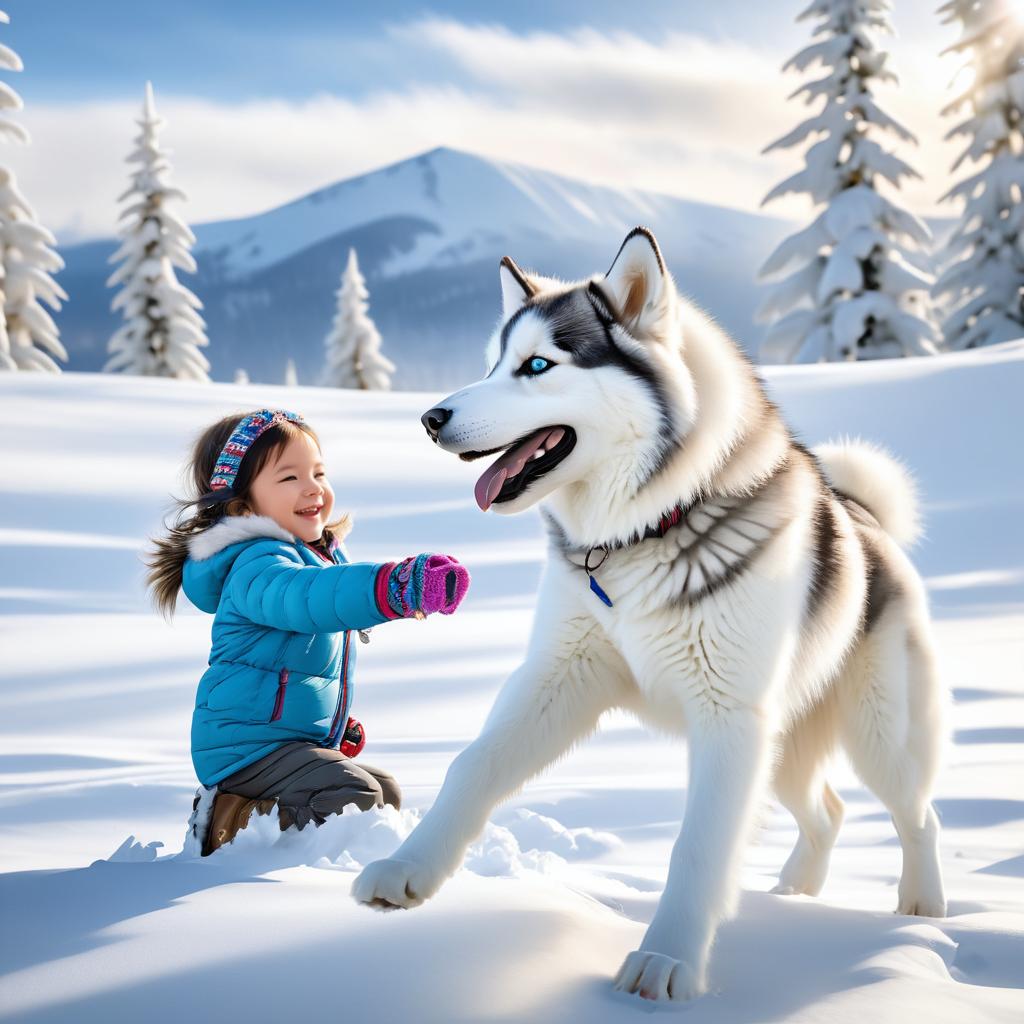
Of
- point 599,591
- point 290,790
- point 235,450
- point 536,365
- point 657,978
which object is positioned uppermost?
point 536,365

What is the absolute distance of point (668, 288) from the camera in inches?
87.2

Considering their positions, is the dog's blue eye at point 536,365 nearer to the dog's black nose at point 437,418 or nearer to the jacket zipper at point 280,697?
the dog's black nose at point 437,418

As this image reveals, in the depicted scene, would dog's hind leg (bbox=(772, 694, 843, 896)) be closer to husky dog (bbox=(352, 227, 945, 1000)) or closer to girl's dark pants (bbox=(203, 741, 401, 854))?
husky dog (bbox=(352, 227, 945, 1000))

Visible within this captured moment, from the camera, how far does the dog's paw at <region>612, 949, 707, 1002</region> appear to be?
65.4 inches

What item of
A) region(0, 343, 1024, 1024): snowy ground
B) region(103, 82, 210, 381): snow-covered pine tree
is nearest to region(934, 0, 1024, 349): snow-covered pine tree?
region(0, 343, 1024, 1024): snowy ground

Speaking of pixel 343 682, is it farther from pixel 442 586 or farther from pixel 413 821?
pixel 442 586

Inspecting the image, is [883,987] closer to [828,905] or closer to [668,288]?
[828,905]

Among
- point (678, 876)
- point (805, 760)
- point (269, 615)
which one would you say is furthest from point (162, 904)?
point (805, 760)

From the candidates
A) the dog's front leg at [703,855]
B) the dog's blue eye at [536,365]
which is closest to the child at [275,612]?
the dog's blue eye at [536,365]

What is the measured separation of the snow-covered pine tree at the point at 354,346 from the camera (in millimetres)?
28172

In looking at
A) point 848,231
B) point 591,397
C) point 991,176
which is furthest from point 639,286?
point 991,176

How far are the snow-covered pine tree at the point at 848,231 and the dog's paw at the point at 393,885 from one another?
15.2 metres

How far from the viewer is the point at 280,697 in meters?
2.53

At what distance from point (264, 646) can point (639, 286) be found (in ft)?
4.08
